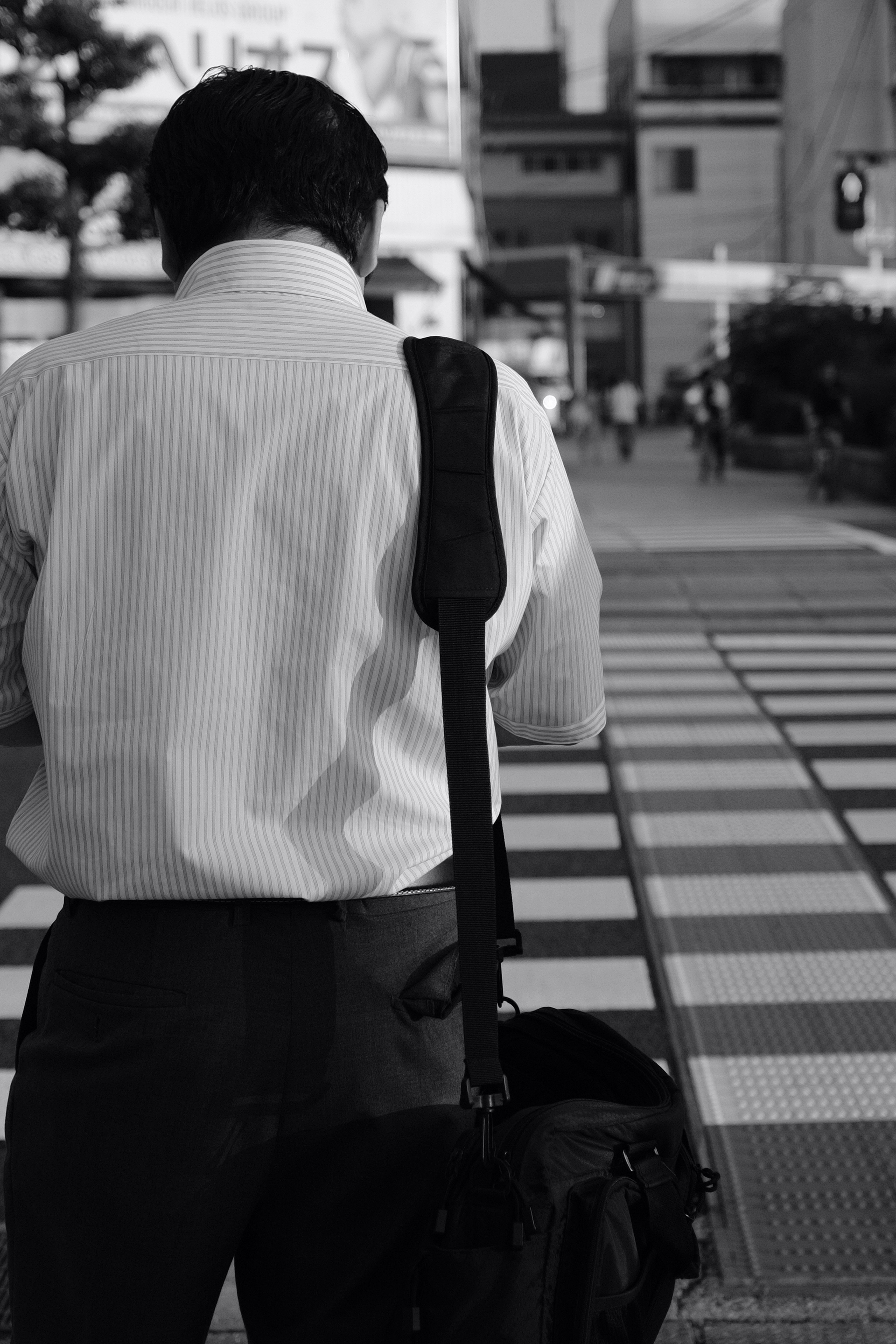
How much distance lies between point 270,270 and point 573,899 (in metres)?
4.00

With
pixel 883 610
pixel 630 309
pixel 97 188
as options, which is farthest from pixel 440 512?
pixel 630 309

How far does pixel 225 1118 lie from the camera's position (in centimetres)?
147

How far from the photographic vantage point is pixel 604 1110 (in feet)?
4.95

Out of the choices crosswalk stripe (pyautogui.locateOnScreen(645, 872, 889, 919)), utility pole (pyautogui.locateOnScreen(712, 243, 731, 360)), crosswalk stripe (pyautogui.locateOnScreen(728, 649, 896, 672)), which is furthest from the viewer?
utility pole (pyautogui.locateOnScreen(712, 243, 731, 360))

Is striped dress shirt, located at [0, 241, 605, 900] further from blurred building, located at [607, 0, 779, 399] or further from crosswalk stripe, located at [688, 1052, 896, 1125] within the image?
blurred building, located at [607, 0, 779, 399]

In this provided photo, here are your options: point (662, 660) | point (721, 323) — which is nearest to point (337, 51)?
point (662, 660)

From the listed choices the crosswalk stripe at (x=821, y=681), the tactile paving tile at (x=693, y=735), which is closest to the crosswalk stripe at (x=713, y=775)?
the tactile paving tile at (x=693, y=735)

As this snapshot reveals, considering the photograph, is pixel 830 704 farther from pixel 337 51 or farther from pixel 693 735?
pixel 337 51

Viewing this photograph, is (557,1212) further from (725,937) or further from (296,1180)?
(725,937)

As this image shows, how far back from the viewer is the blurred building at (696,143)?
234ft

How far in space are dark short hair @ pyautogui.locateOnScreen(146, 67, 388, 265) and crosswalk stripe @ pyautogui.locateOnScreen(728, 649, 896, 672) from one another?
7.65m

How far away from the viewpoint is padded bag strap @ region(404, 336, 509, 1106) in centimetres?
143

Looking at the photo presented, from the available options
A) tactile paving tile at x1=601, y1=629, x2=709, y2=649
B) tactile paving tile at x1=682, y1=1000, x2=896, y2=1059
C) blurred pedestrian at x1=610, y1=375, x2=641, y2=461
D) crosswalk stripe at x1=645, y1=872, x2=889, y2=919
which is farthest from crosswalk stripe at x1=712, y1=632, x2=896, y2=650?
blurred pedestrian at x1=610, y1=375, x2=641, y2=461

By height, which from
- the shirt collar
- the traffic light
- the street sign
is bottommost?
the shirt collar
